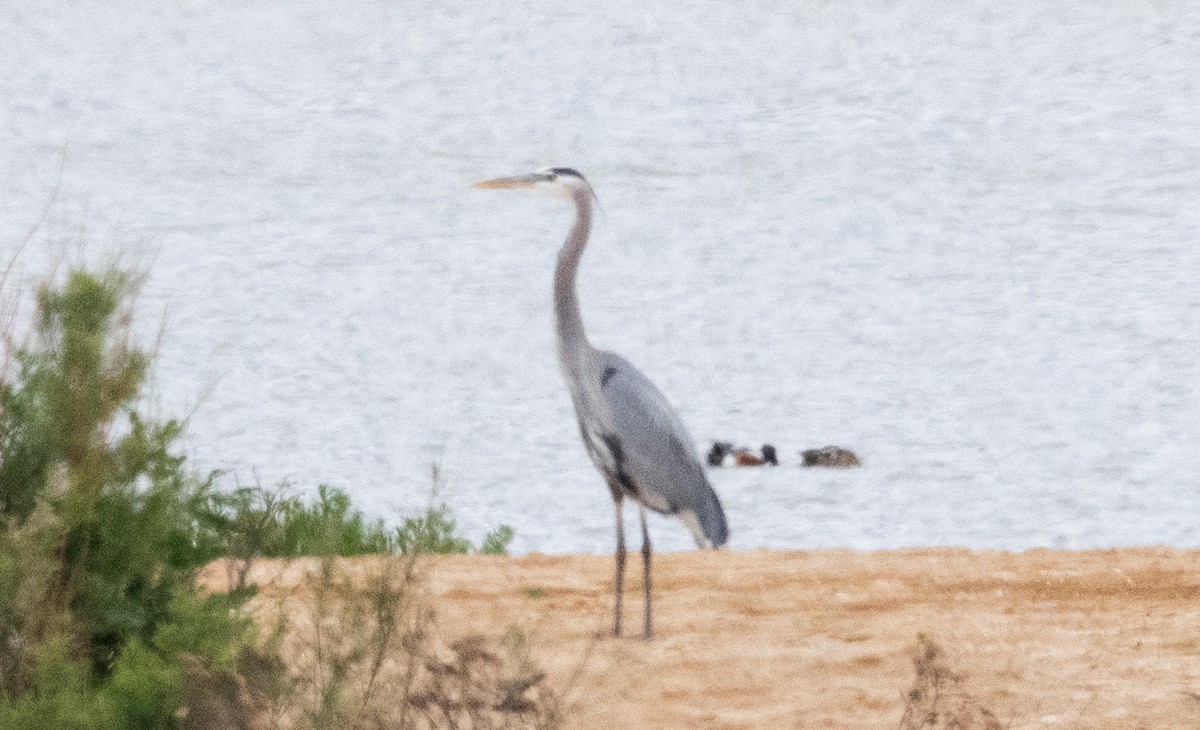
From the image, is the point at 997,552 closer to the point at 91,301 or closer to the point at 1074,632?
the point at 1074,632

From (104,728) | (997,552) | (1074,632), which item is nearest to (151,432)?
(104,728)

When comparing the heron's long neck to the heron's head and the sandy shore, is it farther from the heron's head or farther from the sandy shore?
the sandy shore

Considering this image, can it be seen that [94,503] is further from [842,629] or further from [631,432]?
[842,629]

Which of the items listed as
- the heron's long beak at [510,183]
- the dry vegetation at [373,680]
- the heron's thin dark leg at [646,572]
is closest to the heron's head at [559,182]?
the heron's long beak at [510,183]

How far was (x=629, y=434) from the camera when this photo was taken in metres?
7.15

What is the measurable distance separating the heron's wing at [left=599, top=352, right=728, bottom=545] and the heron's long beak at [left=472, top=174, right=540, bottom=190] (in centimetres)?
69

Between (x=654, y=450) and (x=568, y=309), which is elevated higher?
(x=568, y=309)

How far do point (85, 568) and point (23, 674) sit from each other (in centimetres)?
33

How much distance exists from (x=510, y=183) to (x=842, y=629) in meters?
1.95

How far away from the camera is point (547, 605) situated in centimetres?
774

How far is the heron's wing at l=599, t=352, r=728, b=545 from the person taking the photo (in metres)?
7.16

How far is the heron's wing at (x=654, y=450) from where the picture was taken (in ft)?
23.5

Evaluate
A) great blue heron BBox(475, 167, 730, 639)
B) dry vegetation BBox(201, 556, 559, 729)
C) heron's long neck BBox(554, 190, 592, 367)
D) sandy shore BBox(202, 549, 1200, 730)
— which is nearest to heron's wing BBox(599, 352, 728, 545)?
great blue heron BBox(475, 167, 730, 639)

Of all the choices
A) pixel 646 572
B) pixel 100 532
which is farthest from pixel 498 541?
pixel 100 532
